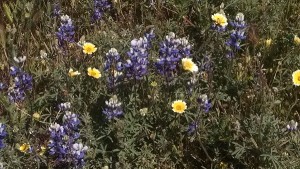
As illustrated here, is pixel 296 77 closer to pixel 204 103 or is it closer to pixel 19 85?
pixel 204 103

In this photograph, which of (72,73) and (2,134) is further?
(72,73)

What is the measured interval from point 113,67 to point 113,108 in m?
0.28

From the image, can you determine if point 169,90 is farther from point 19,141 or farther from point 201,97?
point 19,141

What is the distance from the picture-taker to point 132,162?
8.96 feet

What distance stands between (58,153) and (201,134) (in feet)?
2.47

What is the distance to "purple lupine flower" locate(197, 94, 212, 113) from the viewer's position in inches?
105

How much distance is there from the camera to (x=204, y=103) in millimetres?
2684

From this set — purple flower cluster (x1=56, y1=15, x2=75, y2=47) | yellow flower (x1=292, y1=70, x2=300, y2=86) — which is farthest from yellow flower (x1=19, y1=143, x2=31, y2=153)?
yellow flower (x1=292, y1=70, x2=300, y2=86)

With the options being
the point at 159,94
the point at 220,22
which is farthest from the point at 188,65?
the point at 220,22

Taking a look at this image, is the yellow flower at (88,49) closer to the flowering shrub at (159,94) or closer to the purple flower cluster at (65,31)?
the flowering shrub at (159,94)

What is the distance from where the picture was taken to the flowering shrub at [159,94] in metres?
2.64

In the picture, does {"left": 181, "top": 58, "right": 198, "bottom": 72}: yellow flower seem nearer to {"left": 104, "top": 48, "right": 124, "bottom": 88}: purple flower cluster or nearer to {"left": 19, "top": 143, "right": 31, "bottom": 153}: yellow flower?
{"left": 104, "top": 48, "right": 124, "bottom": 88}: purple flower cluster

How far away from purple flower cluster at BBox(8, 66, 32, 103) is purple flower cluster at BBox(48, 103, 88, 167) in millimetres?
410

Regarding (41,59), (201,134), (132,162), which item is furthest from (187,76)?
(41,59)
